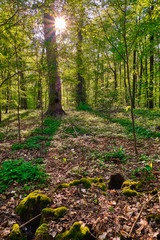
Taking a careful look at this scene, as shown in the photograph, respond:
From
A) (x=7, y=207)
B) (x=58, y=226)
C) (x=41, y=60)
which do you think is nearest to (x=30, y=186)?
(x=7, y=207)

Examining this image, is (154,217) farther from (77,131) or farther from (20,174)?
(77,131)

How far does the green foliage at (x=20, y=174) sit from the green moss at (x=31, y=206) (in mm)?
890

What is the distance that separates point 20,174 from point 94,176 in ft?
7.40

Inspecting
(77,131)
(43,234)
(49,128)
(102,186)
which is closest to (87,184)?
(102,186)

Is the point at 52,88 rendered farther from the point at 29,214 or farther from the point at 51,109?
the point at 29,214

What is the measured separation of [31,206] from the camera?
2.94 m

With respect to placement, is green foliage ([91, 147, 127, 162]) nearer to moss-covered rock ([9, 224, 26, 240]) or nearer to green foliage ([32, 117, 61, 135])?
moss-covered rock ([9, 224, 26, 240])

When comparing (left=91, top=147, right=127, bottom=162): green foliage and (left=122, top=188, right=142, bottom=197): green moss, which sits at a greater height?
(left=91, top=147, right=127, bottom=162): green foliage

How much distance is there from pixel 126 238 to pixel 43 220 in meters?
1.52

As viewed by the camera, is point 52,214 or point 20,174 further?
point 20,174

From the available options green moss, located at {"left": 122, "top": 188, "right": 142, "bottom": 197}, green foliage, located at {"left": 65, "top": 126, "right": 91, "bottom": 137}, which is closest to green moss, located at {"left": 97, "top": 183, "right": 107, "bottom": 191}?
green moss, located at {"left": 122, "top": 188, "right": 142, "bottom": 197}

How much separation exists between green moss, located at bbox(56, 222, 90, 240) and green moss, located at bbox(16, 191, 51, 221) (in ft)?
2.70

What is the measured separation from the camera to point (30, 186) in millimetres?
3719

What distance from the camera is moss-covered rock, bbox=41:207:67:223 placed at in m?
2.64
